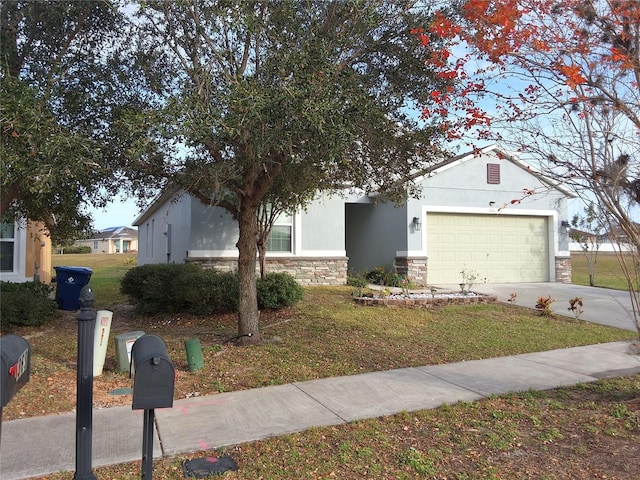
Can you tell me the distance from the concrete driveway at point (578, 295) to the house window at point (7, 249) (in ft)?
38.8

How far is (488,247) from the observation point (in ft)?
55.9

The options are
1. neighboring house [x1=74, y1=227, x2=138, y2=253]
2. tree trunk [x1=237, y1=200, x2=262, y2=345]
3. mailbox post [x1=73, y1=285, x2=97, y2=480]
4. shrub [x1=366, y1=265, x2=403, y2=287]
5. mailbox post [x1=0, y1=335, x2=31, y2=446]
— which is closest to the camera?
mailbox post [x1=0, y1=335, x2=31, y2=446]

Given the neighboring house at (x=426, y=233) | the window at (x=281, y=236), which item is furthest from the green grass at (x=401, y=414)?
the window at (x=281, y=236)

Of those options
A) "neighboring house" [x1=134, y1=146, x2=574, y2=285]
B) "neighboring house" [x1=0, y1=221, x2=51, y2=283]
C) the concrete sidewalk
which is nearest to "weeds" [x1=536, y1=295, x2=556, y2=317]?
the concrete sidewalk

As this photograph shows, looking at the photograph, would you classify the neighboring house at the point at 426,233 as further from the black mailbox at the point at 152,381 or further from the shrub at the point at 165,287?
the black mailbox at the point at 152,381

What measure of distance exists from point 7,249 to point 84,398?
39.7 ft

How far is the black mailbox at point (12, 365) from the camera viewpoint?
7.68ft

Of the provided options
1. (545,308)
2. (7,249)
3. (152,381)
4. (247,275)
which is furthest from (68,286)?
(545,308)

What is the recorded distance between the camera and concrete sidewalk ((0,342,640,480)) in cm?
409

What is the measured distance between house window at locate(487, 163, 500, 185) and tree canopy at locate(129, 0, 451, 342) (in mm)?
9412

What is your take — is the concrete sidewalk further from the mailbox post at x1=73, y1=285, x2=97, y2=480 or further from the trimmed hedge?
the trimmed hedge

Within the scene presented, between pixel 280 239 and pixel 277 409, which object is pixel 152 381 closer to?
pixel 277 409

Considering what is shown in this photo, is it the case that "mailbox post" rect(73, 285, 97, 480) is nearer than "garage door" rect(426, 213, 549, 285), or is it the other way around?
"mailbox post" rect(73, 285, 97, 480)

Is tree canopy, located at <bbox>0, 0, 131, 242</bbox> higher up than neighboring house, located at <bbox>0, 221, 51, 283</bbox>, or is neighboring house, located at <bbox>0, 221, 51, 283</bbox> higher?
tree canopy, located at <bbox>0, 0, 131, 242</bbox>
